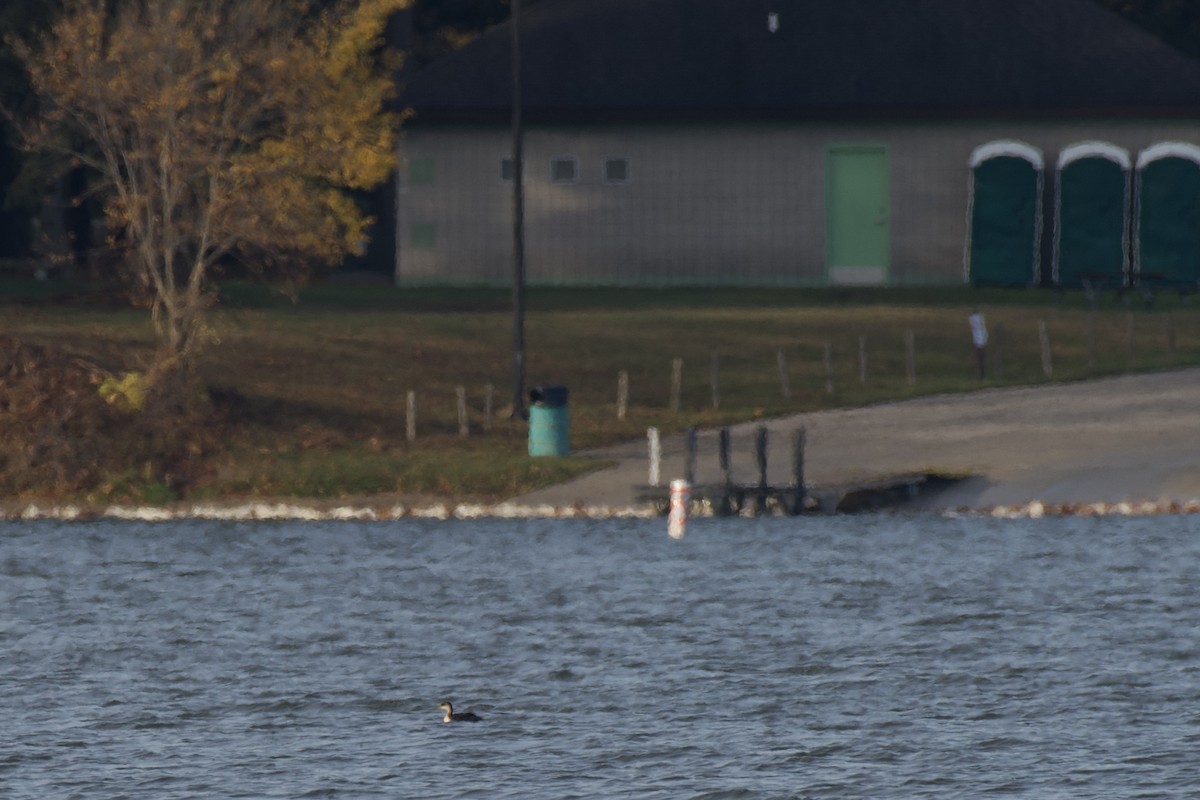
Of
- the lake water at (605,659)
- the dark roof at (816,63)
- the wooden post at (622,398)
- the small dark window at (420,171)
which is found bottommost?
the lake water at (605,659)

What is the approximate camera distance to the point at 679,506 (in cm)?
3906

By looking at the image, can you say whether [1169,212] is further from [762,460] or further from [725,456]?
[762,460]

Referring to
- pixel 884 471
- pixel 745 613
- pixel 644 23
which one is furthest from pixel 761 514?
pixel 644 23

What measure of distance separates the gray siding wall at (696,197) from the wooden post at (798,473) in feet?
71.3

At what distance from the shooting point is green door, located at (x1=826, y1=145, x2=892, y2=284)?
61812mm

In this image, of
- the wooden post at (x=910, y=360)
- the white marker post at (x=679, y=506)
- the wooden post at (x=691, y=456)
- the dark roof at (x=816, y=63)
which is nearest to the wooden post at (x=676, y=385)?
the wooden post at (x=910, y=360)

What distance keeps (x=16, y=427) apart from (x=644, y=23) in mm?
25402

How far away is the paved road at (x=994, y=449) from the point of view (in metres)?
41.4

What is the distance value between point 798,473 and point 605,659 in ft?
31.5

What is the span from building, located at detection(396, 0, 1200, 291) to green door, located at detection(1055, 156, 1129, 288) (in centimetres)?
5

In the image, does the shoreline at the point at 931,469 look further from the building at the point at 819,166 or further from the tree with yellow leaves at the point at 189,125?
the building at the point at 819,166

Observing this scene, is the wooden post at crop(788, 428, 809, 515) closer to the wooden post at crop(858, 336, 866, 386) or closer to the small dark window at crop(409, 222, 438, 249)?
the wooden post at crop(858, 336, 866, 386)

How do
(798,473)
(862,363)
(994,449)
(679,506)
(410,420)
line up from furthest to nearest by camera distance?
(862,363)
(410,420)
(994,449)
(798,473)
(679,506)

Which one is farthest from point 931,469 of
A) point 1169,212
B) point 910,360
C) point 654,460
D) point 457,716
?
point 1169,212
